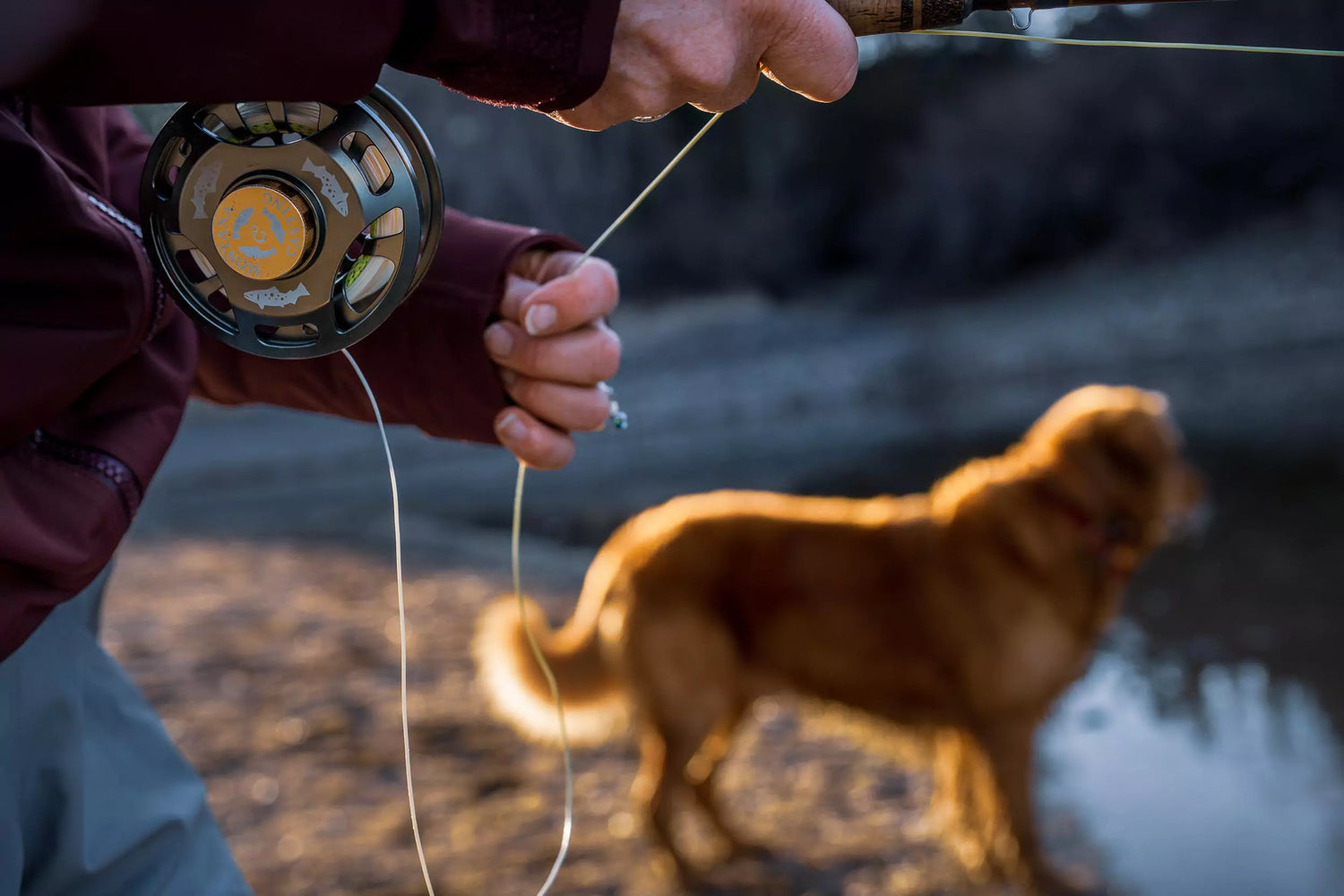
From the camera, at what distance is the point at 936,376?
42.5ft

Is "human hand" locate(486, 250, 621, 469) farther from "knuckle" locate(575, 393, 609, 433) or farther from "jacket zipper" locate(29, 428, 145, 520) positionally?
"jacket zipper" locate(29, 428, 145, 520)

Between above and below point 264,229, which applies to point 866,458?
below

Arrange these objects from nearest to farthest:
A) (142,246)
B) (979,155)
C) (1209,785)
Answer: (142,246), (1209,785), (979,155)

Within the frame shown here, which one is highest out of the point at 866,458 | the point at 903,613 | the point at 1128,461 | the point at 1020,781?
the point at 1128,461

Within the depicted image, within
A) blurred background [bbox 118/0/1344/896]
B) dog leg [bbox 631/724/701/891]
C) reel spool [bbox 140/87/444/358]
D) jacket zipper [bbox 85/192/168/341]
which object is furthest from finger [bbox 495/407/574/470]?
dog leg [bbox 631/724/701/891]

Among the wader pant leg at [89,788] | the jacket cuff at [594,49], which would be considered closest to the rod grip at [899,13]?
the jacket cuff at [594,49]

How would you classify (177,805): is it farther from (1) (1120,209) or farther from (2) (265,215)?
(1) (1120,209)

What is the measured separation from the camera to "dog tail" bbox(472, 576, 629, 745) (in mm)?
3170

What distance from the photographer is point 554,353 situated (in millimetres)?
1296

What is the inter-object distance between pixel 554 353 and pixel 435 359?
160mm

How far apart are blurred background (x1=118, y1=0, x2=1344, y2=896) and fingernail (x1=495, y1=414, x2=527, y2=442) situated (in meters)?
0.99

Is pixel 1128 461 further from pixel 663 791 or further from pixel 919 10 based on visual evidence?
pixel 919 10

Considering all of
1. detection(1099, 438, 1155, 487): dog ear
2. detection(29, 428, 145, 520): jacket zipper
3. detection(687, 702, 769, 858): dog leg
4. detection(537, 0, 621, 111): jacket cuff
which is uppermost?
detection(537, 0, 621, 111): jacket cuff

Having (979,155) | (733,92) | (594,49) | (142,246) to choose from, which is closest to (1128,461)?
(733,92)
